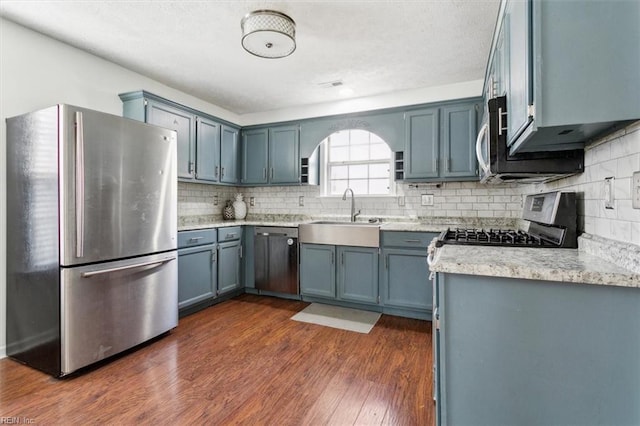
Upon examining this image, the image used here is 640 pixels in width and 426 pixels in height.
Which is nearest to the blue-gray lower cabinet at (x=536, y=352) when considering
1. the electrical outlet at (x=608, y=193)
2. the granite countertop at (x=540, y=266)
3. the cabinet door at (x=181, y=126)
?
the granite countertop at (x=540, y=266)

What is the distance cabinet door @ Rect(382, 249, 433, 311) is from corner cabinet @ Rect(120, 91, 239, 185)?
219 cm

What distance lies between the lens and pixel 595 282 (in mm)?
1063

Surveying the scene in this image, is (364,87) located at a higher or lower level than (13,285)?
higher

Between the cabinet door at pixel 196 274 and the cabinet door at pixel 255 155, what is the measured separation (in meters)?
1.19

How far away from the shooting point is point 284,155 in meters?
4.10

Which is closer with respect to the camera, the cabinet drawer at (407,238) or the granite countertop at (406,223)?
the cabinet drawer at (407,238)

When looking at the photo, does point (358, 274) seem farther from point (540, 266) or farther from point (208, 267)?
point (540, 266)

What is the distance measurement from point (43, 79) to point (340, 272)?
3.05m

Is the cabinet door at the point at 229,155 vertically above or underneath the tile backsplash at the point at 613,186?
above

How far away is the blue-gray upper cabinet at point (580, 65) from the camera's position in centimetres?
105

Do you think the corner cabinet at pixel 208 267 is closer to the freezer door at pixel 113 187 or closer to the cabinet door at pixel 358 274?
the freezer door at pixel 113 187

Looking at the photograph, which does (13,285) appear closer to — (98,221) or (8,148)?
(98,221)

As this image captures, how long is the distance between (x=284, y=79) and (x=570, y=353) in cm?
314

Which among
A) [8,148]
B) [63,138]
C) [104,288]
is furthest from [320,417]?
[8,148]
